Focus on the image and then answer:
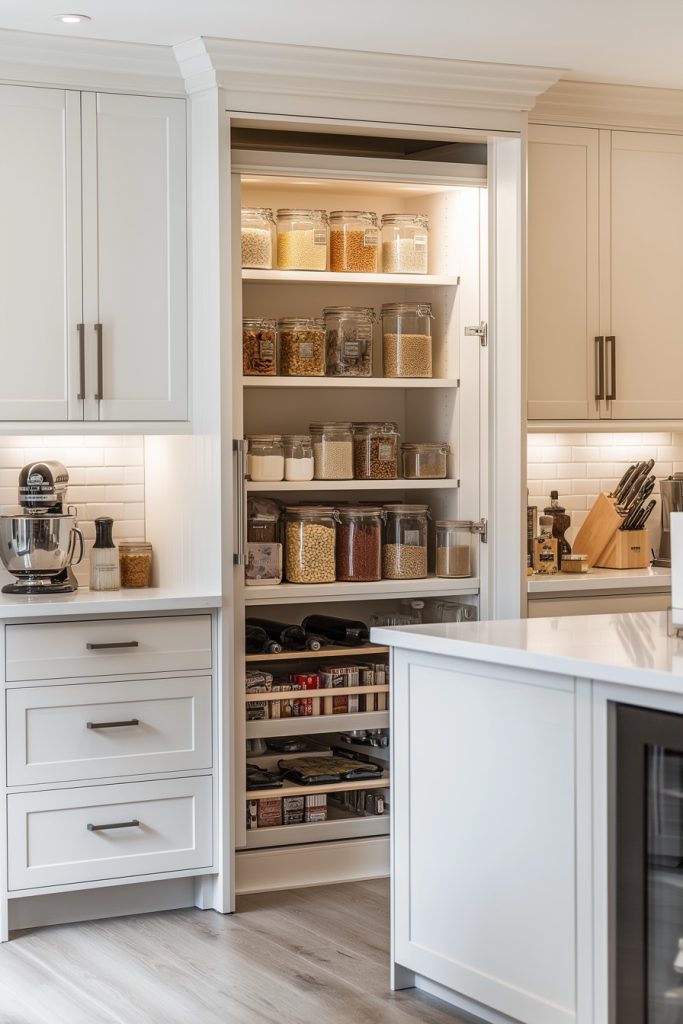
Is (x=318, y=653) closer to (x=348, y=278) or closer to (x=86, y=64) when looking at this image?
(x=348, y=278)

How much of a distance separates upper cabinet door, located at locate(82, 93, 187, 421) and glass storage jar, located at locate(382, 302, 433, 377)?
0.75 metres

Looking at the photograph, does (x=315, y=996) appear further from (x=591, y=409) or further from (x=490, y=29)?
(x=490, y=29)

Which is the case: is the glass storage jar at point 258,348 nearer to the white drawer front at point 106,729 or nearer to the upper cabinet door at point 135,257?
the upper cabinet door at point 135,257

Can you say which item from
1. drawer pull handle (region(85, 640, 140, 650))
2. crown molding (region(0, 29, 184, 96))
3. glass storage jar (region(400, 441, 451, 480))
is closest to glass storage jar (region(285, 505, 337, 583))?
glass storage jar (region(400, 441, 451, 480))

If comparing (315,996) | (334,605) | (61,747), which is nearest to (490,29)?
(334,605)

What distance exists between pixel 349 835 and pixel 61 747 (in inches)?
41.5

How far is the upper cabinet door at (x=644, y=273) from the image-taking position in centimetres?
449

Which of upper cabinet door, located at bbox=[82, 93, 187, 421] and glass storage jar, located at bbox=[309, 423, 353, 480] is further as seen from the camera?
glass storage jar, located at bbox=[309, 423, 353, 480]

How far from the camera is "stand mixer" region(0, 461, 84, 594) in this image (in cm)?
383

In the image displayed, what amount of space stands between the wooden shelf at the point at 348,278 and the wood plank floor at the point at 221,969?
1.95 m

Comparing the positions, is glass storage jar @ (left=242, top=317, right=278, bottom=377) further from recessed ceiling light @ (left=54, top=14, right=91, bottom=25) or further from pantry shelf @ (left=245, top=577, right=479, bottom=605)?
recessed ceiling light @ (left=54, top=14, right=91, bottom=25)

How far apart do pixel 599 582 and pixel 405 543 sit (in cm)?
68

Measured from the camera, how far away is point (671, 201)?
180 inches

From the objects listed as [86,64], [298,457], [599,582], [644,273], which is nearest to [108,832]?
[298,457]
